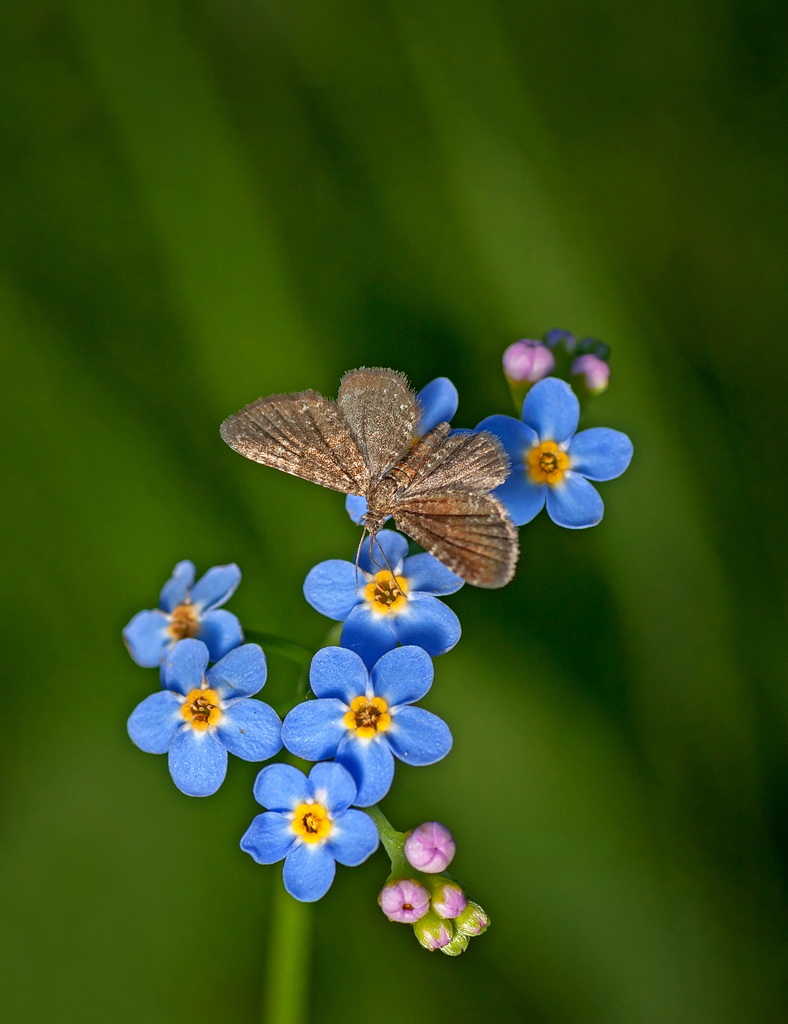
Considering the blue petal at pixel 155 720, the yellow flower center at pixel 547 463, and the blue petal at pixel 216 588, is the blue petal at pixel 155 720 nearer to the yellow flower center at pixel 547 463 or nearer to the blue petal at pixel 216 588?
the blue petal at pixel 216 588

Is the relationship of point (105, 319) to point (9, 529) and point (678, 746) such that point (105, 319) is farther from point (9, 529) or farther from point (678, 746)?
point (678, 746)

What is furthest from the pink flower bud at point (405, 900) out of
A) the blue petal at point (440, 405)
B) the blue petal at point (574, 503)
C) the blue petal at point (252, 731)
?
the blue petal at point (440, 405)

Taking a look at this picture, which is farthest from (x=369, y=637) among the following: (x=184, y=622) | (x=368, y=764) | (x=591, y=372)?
(x=591, y=372)

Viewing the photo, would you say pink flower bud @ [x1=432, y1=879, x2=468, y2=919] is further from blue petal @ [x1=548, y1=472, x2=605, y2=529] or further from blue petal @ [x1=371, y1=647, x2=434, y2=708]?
blue petal @ [x1=548, y1=472, x2=605, y2=529]

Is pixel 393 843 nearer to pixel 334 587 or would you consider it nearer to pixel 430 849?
pixel 430 849

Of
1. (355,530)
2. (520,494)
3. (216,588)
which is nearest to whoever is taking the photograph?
(520,494)

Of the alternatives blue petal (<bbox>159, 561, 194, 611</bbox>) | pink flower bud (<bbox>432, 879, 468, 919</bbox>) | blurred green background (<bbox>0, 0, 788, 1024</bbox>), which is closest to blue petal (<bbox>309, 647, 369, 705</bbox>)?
pink flower bud (<bbox>432, 879, 468, 919</bbox>)
